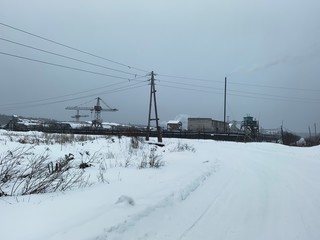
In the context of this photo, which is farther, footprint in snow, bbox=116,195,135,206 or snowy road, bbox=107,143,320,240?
footprint in snow, bbox=116,195,135,206

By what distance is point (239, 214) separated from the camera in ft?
22.4

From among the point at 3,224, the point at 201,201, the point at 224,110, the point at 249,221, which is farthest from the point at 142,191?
the point at 224,110

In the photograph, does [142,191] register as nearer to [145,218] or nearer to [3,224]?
[145,218]

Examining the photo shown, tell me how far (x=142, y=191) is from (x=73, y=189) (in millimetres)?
1493

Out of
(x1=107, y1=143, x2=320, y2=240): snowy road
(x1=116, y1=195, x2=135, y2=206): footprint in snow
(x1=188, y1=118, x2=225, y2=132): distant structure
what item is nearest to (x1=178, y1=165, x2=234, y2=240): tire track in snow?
(x1=107, y1=143, x2=320, y2=240): snowy road

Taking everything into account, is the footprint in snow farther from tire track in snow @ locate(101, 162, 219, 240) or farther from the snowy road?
the snowy road

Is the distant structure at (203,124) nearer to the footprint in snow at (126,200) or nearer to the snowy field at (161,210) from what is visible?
the snowy field at (161,210)

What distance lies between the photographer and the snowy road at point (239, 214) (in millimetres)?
5645

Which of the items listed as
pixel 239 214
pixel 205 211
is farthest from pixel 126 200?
pixel 239 214

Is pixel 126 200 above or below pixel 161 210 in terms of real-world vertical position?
above

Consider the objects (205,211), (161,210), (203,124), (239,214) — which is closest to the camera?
(161,210)

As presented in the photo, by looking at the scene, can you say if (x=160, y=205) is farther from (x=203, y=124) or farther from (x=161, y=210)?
(x=203, y=124)

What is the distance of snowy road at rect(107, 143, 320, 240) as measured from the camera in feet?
18.5

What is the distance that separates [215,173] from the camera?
483 inches
